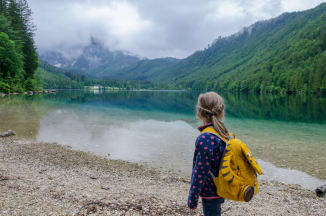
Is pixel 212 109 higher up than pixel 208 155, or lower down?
higher up

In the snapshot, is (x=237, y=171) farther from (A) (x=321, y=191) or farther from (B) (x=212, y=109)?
(A) (x=321, y=191)

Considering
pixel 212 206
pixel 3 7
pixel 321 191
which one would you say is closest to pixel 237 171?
pixel 212 206

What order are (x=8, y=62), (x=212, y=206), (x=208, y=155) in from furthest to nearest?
(x=8, y=62)
(x=212, y=206)
(x=208, y=155)

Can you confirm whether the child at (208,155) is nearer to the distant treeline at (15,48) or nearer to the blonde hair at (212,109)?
the blonde hair at (212,109)

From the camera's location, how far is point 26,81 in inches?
3659

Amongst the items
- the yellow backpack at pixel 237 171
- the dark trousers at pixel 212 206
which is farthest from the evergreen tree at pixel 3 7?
the yellow backpack at pixel 237 171

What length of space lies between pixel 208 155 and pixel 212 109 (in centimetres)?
86

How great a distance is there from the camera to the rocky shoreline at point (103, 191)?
7.67 metres

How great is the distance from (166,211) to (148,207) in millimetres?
599

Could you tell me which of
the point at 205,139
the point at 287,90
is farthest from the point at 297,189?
the point at 287,90

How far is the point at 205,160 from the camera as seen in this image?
4.28 metres

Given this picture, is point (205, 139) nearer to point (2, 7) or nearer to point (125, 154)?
point (125, 154)

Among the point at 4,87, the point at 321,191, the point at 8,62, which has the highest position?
the point at 8,62

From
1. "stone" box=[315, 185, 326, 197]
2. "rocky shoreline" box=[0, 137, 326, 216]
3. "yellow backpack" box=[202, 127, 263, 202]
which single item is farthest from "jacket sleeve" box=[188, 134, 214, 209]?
"stone" box=[315, 185, 326, 197]
